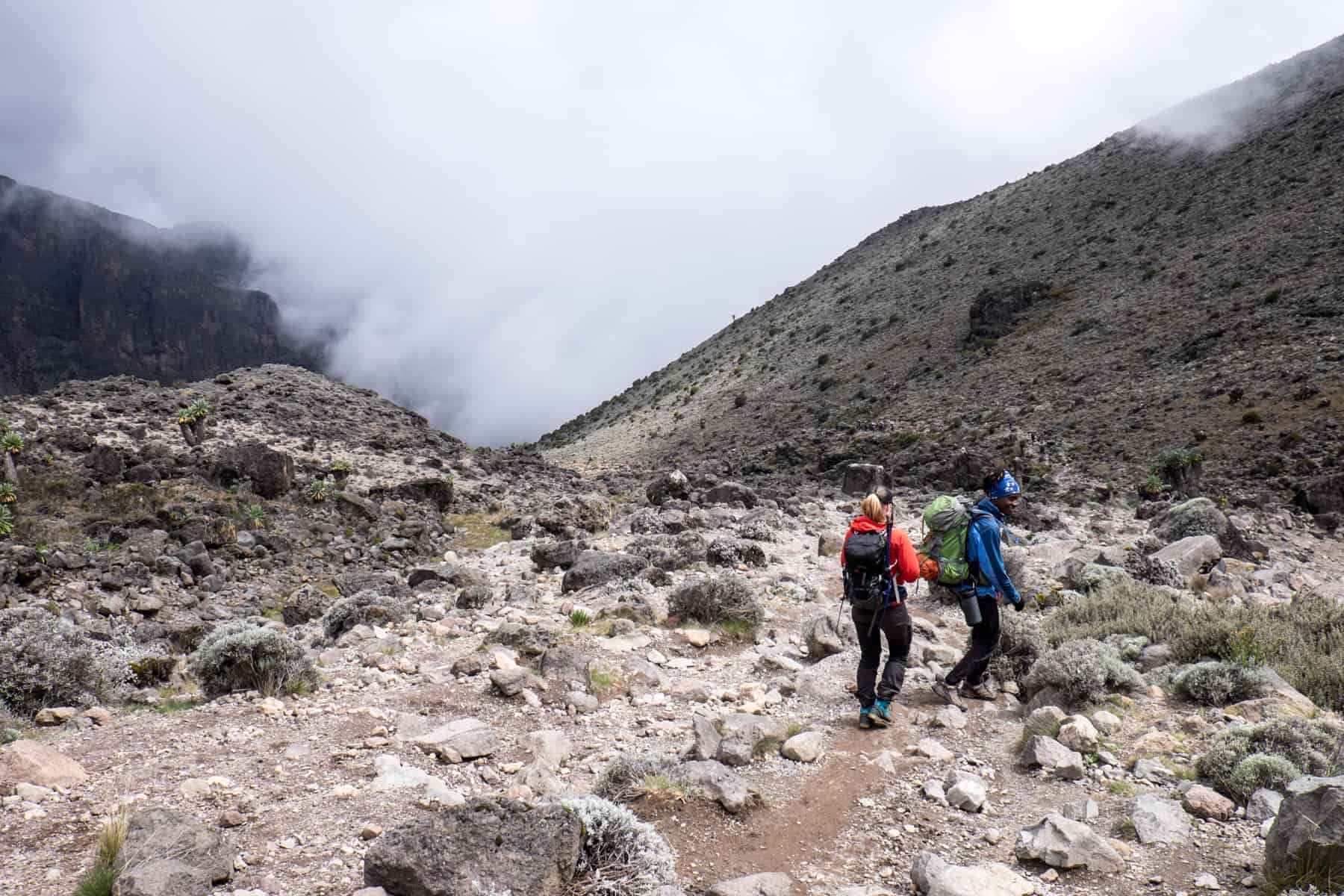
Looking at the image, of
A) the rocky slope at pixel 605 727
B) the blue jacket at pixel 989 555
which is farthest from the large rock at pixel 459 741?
the blue jacket at pixel 989 555

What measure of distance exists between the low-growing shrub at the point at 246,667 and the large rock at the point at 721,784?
4101 millimetres

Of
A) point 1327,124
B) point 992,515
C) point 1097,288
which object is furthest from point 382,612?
point 1327,124

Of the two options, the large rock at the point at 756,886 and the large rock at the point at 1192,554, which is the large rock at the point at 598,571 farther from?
the large rock at the point at 1192,554

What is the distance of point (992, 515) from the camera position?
6.18 meters

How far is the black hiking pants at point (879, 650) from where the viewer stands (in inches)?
234

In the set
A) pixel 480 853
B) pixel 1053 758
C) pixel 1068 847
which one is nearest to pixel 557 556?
pixel 1053 758

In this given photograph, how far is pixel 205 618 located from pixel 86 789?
296 inches

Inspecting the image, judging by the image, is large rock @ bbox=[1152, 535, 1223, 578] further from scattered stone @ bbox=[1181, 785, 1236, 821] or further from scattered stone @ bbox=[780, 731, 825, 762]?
scattered stone @ bbox=[780, 731, 825, 762]

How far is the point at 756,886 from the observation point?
352 centimetres

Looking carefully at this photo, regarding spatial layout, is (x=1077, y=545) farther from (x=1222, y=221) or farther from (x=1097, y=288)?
(x=1222, y=221)

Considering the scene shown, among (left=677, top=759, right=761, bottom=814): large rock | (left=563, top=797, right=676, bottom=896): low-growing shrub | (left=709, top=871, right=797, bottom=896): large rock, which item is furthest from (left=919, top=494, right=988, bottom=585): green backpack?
(left=563, top=797, right=676, bottom=896): low-growing shrub

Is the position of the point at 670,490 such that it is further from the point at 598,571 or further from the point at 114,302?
the point at 114,302

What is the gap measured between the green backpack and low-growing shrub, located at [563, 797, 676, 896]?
3607mm

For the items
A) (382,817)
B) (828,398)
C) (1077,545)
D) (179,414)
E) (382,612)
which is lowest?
(1077,545)
